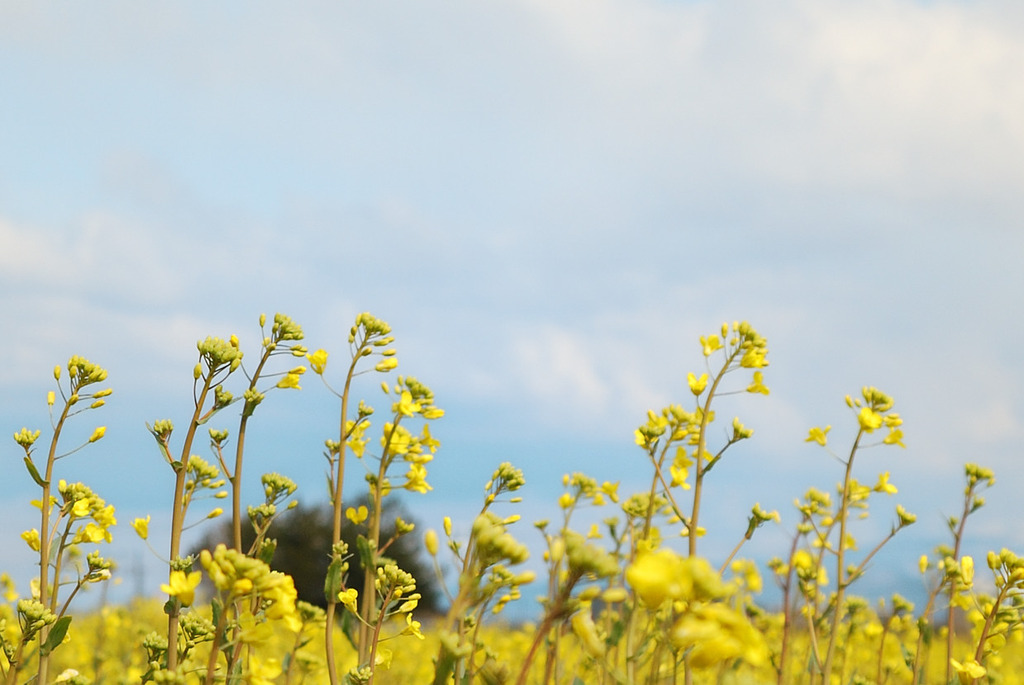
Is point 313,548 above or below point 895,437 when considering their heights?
below

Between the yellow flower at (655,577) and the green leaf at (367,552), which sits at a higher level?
the yellow flower at (655,577)

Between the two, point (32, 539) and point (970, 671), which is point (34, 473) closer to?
point (32, 539)

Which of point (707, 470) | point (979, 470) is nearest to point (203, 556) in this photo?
point (707, 470)

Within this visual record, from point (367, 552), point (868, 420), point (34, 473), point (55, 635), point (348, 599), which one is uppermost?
point (868, 420)

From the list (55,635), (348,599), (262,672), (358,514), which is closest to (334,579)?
(348,599)

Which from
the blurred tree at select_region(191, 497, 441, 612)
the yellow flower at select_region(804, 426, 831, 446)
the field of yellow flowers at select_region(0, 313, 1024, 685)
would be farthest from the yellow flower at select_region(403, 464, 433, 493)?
the blurred tree at select_region(191, 497, 441, 612)

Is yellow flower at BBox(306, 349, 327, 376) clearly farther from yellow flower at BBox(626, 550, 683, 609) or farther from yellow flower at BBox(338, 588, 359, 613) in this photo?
yellow flower at BBox(626, 550, 683, 609)

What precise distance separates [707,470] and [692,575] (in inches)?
80.4

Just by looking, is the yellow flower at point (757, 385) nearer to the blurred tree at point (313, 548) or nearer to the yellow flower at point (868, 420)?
the yellow flower at point (868, 420)

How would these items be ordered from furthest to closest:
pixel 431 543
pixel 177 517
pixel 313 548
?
pixel 313 548 → pixel 177 517 → pixel 431 543

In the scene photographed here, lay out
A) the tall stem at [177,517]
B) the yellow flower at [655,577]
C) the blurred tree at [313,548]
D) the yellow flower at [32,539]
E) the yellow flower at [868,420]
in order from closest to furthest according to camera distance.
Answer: the yellow flower at [655,577] < the tall stem at [177,517] < the yellow flower at [32,539] < the yellow flower at [868,420] < the blurred tree at [313,548]

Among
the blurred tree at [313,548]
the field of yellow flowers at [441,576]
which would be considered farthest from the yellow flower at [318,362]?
the blurred tree at [313,548]

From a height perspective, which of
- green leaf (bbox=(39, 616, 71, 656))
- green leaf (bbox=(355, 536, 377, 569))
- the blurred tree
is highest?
green leaf (bbox=(355, 536, 377, 569))

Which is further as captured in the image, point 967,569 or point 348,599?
point 967,569
